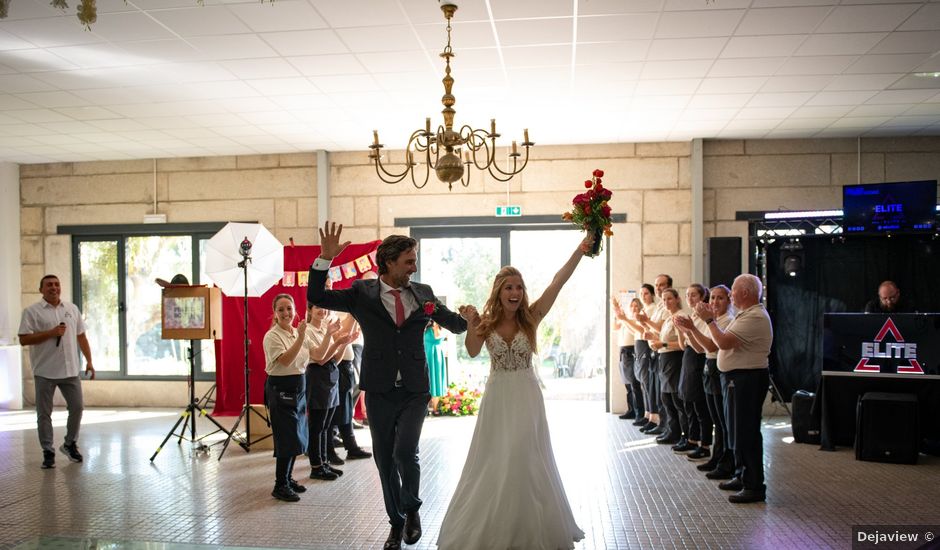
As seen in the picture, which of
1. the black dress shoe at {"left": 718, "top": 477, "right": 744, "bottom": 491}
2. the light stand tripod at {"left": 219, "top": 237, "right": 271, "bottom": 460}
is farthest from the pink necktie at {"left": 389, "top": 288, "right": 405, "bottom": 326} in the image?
the black dress shoe at {"left": 718, "top": 477, "right": 744, "bottom": 491}

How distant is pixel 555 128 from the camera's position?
27.0 ft

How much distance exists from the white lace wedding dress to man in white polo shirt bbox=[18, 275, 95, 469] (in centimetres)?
445

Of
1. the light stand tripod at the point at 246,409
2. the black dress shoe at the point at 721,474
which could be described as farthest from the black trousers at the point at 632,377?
the light stand tripod at the point at 246,409

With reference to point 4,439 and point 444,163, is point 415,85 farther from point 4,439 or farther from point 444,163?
point 4,439

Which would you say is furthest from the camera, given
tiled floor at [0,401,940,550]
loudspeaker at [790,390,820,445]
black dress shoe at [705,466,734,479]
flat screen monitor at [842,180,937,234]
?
flat screen monitor at [842,180,937,234]

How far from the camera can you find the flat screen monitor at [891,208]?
298 inches

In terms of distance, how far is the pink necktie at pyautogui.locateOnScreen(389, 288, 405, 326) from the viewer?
387 cm

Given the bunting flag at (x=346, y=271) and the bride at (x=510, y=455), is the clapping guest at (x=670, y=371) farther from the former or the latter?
the bunting flag at (x=346, y=271)

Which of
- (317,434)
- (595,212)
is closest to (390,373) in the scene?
(595,212)

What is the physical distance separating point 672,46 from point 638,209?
11.9ft

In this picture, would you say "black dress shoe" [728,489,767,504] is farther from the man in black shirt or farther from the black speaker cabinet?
the man in black shirt

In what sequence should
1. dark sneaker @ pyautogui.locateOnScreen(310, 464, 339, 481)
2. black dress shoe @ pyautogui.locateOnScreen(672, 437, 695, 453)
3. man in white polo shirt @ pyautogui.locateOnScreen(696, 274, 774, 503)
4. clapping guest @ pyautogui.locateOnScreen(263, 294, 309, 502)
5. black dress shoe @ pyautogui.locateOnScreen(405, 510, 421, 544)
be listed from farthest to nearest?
black dress shoe @ pyautogui.locateOnScreen(672, 437, 695, 453), dark sneaker @ pyautogui.locateOnScreen(310, 464, 339, 481), clapping guest @ pyautogui.locateOnScreen(263, 294, 309, 502), man in white polo shirt @ pyautogui.locateOnScreen(696, 274, 774, 503), black dress shoe @ pyautogui.locateOnScreen(405, 510, 421, 544)

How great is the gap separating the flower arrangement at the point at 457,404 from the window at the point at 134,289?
343 centimetres

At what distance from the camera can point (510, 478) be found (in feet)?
11.6
